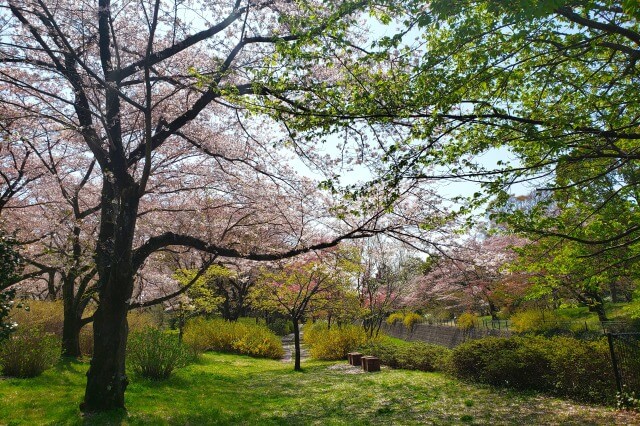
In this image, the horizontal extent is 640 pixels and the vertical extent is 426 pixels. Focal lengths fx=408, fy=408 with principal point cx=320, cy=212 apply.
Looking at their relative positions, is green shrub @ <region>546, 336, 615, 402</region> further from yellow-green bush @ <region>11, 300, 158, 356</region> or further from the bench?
yellow-green bush @ <region>11, 300, 158, 356</region>

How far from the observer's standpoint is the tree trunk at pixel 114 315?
21.4 feet

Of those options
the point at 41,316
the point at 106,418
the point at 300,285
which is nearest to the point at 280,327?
the point at 300,285

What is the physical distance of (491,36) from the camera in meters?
4.82

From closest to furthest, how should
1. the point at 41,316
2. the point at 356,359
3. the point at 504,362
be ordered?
1. the point at 504,362
2. the point at 41,316
3. the point at 356,359

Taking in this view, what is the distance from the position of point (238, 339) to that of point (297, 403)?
12.1 metres

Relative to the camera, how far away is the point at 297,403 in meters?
8.49

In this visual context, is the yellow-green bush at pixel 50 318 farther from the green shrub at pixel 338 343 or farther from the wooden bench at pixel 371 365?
the green shrub at pixel 338 343

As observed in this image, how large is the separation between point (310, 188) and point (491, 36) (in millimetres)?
4890

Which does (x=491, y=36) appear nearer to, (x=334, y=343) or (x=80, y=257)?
(x=80, y=257)

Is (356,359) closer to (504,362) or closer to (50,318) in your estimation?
(504,362)

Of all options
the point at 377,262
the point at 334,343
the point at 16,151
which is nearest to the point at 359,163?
the point at 16,151

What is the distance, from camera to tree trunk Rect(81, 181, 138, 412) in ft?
21.4

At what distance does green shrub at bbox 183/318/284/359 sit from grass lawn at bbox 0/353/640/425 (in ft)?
26.8

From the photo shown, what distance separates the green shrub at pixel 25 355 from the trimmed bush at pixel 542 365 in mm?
9986
